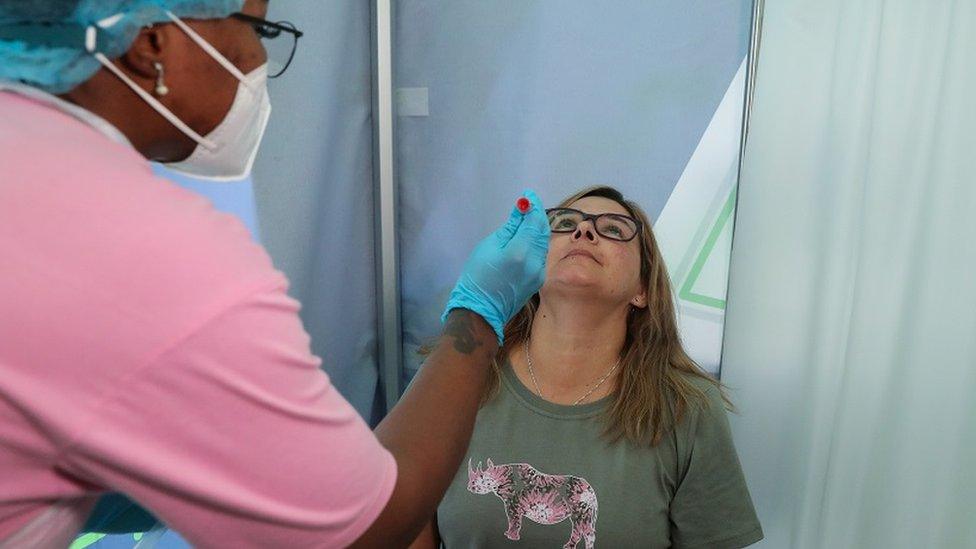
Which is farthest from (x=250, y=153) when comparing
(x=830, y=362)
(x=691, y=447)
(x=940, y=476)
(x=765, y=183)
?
(x=940, y=476)

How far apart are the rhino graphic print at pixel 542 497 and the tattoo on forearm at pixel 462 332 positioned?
658 millimetres

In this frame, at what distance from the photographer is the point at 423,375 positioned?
0.82 metres

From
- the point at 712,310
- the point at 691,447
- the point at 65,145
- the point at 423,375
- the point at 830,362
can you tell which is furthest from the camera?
the point at 712,310

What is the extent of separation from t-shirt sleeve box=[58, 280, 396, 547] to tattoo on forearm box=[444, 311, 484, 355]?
0.32 metres

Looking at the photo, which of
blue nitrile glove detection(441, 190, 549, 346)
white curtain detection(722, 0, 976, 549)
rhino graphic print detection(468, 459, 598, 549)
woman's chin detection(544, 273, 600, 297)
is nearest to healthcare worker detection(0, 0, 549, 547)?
blue nitrile glove detection(441, 190, 549, 346)

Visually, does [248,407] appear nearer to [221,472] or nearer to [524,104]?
[221,472]

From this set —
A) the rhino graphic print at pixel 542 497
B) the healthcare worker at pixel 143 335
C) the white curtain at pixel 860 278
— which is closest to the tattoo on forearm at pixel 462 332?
the healthcare worker at pixel 143 335

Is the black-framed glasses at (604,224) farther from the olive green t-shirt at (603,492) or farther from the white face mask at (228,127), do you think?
the white face mask at (228,127)

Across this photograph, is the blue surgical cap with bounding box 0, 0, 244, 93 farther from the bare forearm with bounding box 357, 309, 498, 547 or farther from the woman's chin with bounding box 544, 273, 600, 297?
the woman's chin with bounding box 544, 273, 600, 297

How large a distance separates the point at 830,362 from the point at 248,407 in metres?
1.57

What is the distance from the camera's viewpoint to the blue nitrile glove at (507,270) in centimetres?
116

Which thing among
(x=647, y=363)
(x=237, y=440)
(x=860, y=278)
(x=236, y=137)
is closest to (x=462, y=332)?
(x=236, y=137)

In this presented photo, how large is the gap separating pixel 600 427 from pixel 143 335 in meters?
1.23

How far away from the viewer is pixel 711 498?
1537mm
